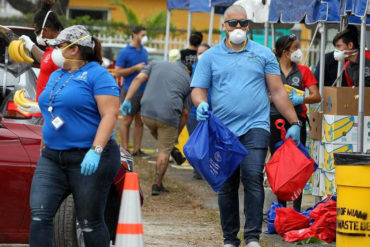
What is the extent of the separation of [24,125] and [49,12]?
157 centimetres

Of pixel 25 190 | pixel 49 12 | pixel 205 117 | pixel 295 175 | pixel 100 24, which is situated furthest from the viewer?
pixel 100 24

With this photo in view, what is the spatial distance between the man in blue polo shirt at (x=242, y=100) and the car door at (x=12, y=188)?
1.40 meters

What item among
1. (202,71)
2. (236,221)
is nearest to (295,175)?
(236,221)

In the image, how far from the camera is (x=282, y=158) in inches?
308

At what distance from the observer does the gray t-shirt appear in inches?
458

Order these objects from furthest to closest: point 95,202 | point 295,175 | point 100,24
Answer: point 100,24 → point 295,175 → point 95,202

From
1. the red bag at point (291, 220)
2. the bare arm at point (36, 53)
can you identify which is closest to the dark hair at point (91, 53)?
the bare arm at point (36, 53)

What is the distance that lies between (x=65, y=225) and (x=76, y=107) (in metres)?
1.14

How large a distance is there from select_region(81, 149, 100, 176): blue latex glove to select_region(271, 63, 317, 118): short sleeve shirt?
3.79 metres

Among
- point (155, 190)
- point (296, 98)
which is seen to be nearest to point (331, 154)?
point (296, 98)

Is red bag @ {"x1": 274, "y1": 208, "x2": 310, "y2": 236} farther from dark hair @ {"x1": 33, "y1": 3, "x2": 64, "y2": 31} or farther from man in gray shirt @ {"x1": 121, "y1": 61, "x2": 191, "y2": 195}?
man in gray shirt @ {"x1": 121, "y1": 61, "x2": 191, "y2": 195}

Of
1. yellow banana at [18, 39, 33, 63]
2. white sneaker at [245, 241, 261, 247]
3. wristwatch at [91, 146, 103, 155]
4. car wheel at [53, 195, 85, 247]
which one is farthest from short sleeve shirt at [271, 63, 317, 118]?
wristwatch at [91, 146, 103, 155]

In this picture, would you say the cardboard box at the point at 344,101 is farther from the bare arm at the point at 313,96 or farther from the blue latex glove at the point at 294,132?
the blue latex glove at the point at 294,132

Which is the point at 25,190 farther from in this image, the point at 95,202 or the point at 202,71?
the point at 202,71
